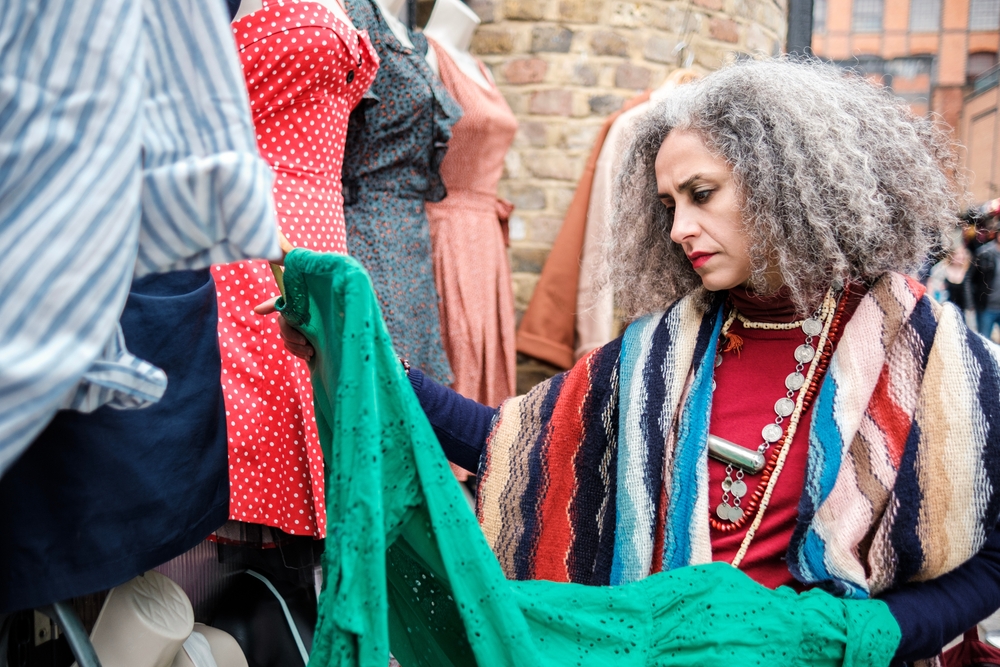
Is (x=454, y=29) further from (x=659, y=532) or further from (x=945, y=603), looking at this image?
(x=945, y=603)

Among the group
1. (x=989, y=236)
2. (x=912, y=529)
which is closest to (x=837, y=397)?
(x=912, y=529)

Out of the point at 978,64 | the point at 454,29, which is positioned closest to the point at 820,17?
the point at 978,64

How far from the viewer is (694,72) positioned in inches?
123

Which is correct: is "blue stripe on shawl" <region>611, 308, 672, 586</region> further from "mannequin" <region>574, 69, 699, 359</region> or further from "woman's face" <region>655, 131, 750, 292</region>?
"mannequin" <region>574, 69, 699, 359</region>

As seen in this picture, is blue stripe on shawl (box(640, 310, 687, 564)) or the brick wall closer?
blue stripe on shawl (box(640, 310, 687, 564))

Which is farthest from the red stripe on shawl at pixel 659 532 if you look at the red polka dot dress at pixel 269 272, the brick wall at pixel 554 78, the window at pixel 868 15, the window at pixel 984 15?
the window at pixel 868 15

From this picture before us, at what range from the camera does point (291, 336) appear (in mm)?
1255

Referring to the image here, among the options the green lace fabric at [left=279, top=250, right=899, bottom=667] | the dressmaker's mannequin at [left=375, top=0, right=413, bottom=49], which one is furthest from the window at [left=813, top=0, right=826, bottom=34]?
the green lace fabric at [left=279, top=250, right=899, bottom=667]

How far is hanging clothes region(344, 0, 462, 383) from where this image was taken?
2.14 meters

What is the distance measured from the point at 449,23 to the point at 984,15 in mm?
22439

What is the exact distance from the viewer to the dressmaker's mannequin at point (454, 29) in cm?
265

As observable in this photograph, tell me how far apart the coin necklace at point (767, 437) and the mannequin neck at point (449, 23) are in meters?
1.62

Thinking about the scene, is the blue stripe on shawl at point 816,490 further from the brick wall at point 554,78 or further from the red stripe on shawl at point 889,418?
the brick wall at point 554,78

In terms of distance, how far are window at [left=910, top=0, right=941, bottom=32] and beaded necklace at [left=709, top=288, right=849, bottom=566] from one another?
25271 millimetres
